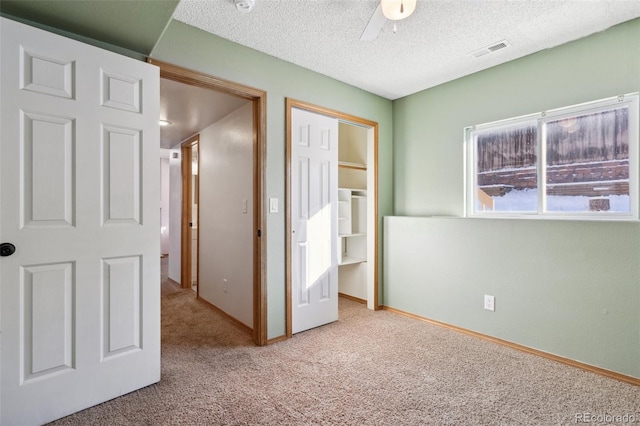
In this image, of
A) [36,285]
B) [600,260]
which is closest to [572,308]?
[600,260]

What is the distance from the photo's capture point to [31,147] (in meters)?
1.57

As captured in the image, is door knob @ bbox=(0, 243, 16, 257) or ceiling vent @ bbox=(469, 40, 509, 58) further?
ceiling vent @ bbox=(469, 40, 509, 58)

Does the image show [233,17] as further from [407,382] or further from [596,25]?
[407,382]

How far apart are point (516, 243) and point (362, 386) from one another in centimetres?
173

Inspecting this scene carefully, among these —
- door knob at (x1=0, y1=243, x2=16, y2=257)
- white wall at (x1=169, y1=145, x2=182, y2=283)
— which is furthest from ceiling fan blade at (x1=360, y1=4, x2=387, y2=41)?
white wall at (x1=169, y1=145, x2=182, y2=283)

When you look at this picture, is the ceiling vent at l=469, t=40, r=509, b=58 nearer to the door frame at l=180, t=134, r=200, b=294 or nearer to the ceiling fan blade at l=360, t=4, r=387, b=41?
the ceiling fan blade at l=360, t=4, r=387, b=41

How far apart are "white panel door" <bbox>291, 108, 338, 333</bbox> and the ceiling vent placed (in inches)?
53.5

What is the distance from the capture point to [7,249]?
58.7 inches

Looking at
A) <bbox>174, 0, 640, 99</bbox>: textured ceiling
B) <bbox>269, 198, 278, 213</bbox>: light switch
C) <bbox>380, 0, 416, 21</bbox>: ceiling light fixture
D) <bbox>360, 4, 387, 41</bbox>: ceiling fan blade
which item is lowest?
<bbox>269, 198, 278, 213</bbox>: light switch

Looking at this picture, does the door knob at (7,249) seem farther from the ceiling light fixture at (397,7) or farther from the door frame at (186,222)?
the door frame at (186,222)

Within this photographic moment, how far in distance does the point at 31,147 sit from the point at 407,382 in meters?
2.53

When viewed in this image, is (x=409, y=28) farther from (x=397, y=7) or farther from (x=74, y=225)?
(x=74, y=225)

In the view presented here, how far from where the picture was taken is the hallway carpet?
170cm

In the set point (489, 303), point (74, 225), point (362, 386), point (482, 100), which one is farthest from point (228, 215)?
point (482, 100)
